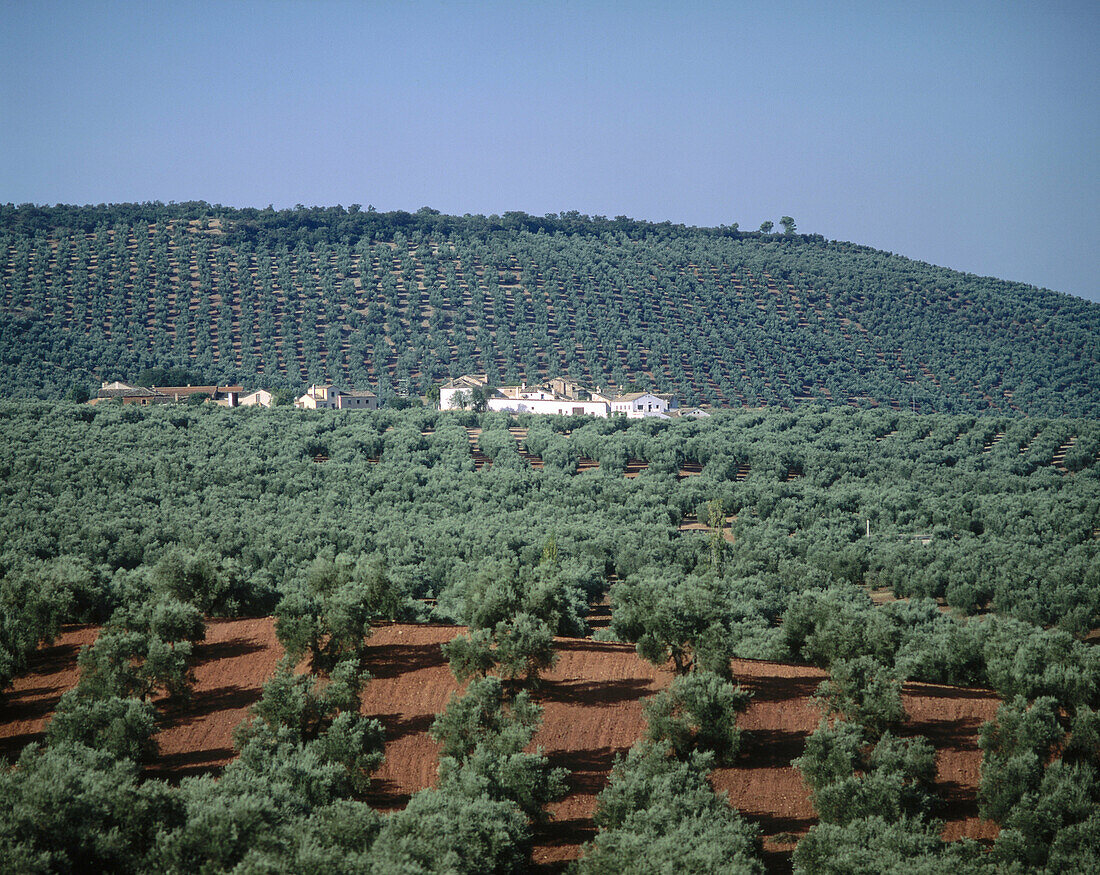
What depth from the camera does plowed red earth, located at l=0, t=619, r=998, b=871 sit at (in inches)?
635

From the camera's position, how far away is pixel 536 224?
6171 inches

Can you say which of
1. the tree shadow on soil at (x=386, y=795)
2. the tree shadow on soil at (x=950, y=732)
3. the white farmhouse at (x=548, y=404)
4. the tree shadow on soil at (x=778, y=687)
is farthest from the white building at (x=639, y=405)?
the tree shadow on soil at (x=386, y=795)

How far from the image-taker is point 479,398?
266 feet

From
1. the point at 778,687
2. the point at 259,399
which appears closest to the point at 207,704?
the point at 778,687

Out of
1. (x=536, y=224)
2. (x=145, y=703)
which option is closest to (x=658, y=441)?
(x=145, y=703)

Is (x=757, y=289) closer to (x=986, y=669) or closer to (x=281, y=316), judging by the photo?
(x=281, y=316)

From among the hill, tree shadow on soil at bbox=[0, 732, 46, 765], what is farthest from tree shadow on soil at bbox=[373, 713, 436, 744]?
the hill

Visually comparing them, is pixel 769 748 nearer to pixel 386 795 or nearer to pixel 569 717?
pixel 569 717

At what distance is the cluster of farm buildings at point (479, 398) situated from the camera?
79688 millimetres

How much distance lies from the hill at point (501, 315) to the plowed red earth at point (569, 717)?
75624mm

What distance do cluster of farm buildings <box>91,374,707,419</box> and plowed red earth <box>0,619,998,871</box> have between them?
183 ft

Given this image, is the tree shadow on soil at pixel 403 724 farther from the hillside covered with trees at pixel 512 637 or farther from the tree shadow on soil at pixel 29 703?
the tree shadow on soil at pixel 29 703

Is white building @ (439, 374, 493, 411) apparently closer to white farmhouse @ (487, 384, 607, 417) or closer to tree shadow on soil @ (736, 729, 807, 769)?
white farmhouse @ (487, 384, 607, 417)

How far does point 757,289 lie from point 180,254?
230ft
